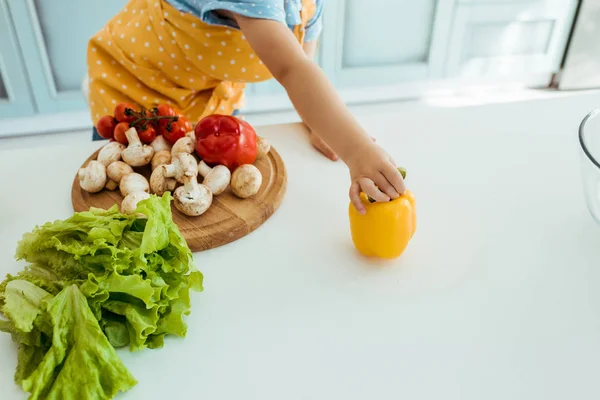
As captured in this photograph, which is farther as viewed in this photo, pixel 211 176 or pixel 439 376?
pixel 211 176

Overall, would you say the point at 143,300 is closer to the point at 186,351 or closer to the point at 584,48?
the point at 186,351

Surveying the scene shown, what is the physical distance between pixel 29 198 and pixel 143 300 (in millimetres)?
404

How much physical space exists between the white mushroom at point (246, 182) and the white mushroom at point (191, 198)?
58 mm

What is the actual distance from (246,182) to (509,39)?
209cm

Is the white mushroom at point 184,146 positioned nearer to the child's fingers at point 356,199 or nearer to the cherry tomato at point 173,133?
the cherry tomato at point 173,133

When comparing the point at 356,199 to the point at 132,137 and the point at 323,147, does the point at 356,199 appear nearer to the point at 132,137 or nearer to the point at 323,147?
the point at 323,147

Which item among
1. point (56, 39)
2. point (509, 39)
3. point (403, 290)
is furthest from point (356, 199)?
point (509, 39)

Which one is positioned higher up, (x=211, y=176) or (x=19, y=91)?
(x=211, y=176)

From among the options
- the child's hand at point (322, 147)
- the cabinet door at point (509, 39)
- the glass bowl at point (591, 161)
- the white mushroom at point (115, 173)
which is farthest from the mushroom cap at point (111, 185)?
the cabinet door at point (509, 39)

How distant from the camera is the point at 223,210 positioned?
0.80 meters

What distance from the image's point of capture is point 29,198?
33.8 inches

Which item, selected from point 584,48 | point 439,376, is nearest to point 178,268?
point 439,376

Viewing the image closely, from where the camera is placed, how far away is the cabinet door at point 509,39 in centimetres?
234

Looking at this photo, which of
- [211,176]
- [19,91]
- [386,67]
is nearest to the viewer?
[211,176]
